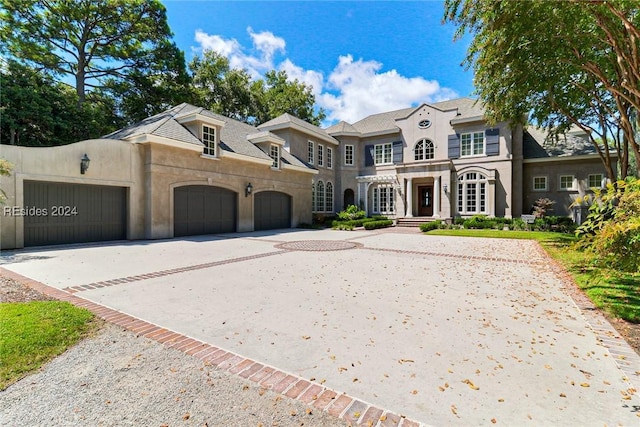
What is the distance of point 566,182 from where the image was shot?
2005 cm

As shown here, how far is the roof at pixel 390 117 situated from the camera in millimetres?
22594

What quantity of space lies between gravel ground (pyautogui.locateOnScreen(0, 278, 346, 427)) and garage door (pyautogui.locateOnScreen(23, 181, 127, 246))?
1021 centimetres

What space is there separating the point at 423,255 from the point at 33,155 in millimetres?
13242

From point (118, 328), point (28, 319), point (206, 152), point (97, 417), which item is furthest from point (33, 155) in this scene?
point (97, 417)

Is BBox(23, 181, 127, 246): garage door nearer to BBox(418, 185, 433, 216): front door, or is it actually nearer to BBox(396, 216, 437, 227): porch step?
BBox(396, 216, 437, 227): porch step

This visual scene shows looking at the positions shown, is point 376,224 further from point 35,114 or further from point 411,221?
point 35,114

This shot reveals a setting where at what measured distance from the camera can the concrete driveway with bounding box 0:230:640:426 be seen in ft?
8.04

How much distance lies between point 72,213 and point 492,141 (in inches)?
917

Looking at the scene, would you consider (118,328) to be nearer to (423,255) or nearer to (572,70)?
(423,255)

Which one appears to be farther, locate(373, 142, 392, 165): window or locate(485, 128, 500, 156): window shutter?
locate(373, 142, 392, 165): window

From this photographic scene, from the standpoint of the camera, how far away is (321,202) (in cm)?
2439

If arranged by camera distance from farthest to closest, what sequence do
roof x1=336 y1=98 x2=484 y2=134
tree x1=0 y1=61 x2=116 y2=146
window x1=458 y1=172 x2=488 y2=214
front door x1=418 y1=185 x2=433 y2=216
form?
front door x1=418 y1=185 x2=433 y2=216
roof x1=336 y1=98 x2=484 y2=134
window x1=458 y1=172 x2=488 y2=214
tree x1=0 y1=61 x2=116 y2=146

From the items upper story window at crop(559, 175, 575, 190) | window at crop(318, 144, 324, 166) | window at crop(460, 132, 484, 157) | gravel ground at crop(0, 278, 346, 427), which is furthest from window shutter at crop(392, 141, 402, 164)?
gravel ground at crop(0, 278, 346, 427)

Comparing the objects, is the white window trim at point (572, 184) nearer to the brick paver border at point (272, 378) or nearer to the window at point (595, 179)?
the window at point (595, 179)
